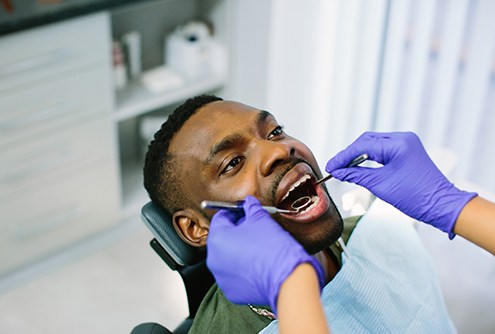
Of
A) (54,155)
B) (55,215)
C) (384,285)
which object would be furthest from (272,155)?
(55,215)

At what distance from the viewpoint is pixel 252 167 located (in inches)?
57.1

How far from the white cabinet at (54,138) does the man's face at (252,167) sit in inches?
40.1

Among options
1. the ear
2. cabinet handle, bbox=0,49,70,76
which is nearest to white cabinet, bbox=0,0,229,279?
cabinet handle, bbox=0,49,70,76

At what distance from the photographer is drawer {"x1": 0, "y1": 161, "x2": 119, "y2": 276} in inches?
101

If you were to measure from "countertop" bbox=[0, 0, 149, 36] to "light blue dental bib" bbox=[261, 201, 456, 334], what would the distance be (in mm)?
1188

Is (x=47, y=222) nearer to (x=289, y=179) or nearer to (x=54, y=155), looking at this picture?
(x=54, y=155)

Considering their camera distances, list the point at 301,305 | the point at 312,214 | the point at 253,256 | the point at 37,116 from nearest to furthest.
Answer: the point at 301,305, the point at 253,256, the point at 312,214, the point at 37,116

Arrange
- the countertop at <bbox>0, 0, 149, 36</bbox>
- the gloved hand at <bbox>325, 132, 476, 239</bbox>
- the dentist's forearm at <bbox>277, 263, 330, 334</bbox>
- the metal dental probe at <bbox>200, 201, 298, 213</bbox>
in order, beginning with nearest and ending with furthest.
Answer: the dentist's forearm at <bbox>277, 263, 330, 334</bbox>
the metal dental probe at <bbox>200, 201, 298, 213</bbox>
the gloved hand at <bbox>325, 132, 476, 239</bbox>
the countertop at <bbox>0, 0, 149, 36</bbox>

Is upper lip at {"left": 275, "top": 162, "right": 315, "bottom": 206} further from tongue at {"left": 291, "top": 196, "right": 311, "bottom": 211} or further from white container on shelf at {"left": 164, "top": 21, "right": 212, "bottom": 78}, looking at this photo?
white container on shelf at {"left": 164, "top": 21, "right": 212, "bottom": 78}

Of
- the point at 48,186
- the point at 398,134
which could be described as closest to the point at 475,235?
the point at 398,134

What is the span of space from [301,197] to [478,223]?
35 cm

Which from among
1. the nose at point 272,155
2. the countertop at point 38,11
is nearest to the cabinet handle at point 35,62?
the countertop at point 38,11

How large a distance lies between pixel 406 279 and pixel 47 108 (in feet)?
4.54

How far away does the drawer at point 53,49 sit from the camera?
229cm
